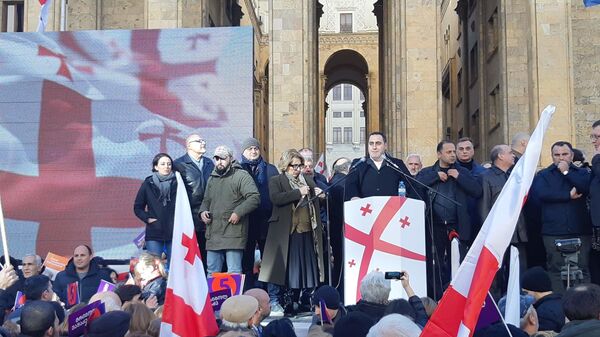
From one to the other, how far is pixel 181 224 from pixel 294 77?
1598 cm

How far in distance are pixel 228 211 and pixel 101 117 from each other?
769 cm

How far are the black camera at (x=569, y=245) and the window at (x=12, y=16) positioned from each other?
23.9 meters

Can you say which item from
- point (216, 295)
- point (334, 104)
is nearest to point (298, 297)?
point (216, 295)

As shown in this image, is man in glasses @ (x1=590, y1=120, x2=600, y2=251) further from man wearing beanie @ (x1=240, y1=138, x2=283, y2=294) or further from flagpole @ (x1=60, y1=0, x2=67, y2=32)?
flagpole @ (x1=60, y1=0, x2=67, y2=32)

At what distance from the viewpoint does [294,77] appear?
22.2 m

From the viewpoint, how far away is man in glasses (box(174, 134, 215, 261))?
11672 millimetres

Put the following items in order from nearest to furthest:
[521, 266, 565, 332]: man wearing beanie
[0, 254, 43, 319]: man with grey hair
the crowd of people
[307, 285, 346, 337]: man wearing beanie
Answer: [521, 266, 565, 332]: man wearing beanie, [307, 285, 346, 337]: man wearing beanie, [0, 254, 43, 319]: man with grey hair, the crowd of people

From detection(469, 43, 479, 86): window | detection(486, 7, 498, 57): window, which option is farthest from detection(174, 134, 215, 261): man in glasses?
detection(469, 43, 479, 86): window

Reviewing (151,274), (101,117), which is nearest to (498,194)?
(151,274)

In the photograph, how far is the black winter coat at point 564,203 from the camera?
10195 mm

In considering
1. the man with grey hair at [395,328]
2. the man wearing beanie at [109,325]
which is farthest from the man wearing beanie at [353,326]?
the man wearing beanie at [109,325]

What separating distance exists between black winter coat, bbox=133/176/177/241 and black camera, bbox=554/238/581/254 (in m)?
5.24

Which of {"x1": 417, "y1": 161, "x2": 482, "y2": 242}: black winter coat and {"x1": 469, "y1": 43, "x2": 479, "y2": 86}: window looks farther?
{"x1": 469, "y1": 43, "x2": 479, "y2": 86}: window

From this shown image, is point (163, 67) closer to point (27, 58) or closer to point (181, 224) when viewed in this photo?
point (27, 58)
